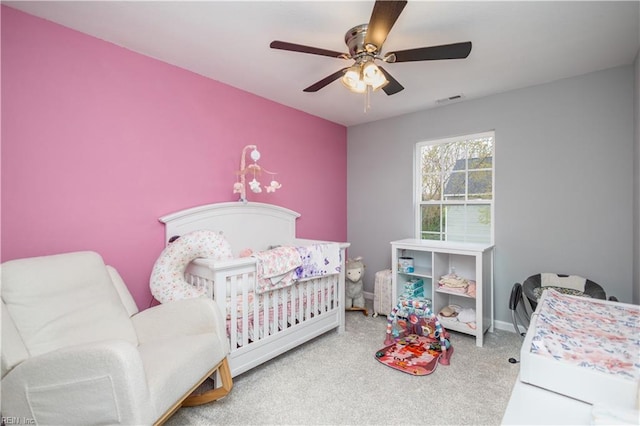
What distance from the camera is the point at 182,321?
178 centimetres

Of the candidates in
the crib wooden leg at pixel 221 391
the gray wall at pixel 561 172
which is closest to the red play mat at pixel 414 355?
the gray wall at pixel 561 172

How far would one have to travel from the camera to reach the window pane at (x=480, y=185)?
3094 millimetres

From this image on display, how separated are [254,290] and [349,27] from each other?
187cm

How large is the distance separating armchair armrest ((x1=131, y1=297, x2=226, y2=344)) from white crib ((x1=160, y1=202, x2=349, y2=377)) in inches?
6.1

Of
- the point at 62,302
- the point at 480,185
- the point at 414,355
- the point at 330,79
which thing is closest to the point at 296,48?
the point at 330,79

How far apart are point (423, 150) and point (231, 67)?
7.64 feet

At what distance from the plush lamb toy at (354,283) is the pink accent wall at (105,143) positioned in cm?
135

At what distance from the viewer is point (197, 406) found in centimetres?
179

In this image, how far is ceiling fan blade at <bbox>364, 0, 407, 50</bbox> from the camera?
1.24 metres

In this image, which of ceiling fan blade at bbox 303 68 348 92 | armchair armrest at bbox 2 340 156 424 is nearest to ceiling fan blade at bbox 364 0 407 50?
ceiling fan blade at bbox 303 68 348 92

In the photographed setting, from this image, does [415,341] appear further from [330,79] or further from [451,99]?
[451,99]

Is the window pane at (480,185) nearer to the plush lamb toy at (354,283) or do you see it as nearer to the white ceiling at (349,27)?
the white ceiling at (349,27)

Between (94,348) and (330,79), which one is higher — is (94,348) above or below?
below

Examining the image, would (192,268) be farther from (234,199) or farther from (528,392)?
(528,392)
